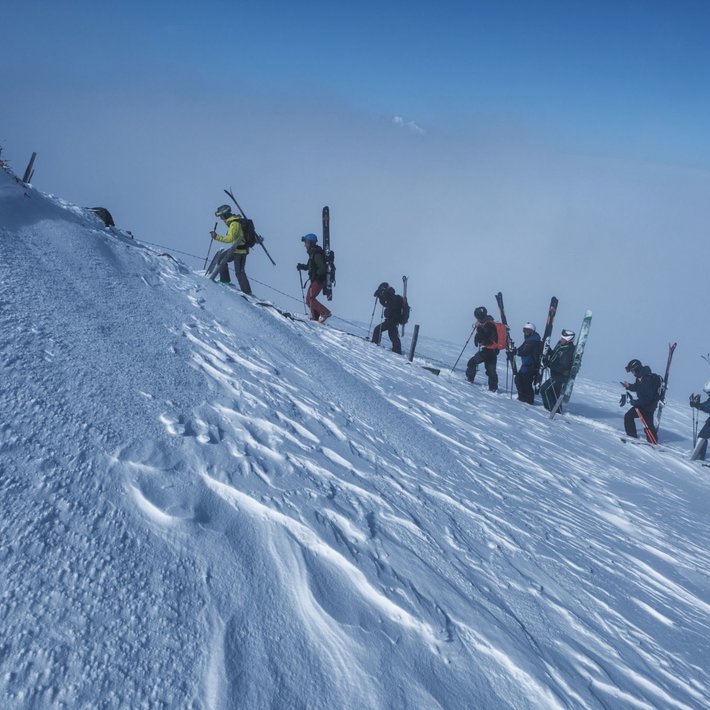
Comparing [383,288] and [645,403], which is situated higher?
[383,288]

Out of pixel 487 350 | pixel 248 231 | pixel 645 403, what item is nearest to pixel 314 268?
pixel 248 231

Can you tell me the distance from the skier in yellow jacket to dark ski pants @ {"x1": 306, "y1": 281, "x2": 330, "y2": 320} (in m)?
1.36

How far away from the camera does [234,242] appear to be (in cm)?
991

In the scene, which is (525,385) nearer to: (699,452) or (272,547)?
(699,452)

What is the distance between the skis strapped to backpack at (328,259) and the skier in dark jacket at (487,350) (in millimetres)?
3342

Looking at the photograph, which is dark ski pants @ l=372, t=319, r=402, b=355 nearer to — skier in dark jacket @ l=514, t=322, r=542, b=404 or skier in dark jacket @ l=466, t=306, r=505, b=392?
skier in dark jacket @ l=466, t=306, r=505, b=392

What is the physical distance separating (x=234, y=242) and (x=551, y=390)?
24.2 feet

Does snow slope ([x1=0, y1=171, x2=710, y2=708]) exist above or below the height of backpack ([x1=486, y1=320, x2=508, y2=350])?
below

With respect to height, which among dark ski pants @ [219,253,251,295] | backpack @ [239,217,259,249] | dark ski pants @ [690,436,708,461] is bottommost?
dark ski pants @ [690,436,708,461]

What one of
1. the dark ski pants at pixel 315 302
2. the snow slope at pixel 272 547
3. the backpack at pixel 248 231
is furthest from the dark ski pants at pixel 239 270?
the snow slope at pixel 272 547

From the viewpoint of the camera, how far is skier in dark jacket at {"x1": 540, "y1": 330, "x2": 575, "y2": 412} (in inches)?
419

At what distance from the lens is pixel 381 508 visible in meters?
3.14

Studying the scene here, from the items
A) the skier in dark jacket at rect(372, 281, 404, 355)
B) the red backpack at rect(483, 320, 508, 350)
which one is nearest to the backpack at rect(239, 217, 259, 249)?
the skier in dark jacket at rect(372, 281, 404, 355)

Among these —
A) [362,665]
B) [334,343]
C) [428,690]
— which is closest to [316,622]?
[362,665]
